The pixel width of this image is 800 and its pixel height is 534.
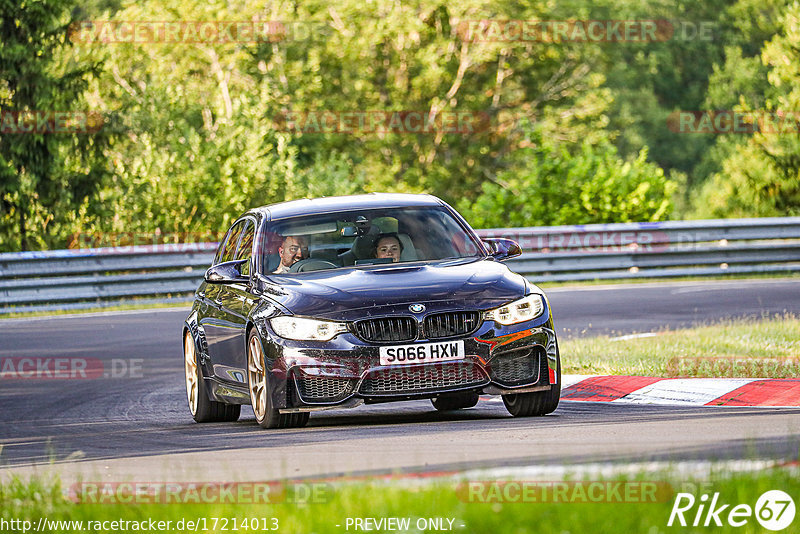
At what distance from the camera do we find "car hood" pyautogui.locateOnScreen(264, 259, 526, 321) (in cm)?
941

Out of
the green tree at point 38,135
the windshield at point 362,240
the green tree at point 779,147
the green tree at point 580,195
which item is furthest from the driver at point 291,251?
the green tree at point 779,147

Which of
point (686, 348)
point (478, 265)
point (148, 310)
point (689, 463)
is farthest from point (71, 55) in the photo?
point (689, 463)

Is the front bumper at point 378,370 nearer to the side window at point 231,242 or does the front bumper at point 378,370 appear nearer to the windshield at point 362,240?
the windshield at point 362,240

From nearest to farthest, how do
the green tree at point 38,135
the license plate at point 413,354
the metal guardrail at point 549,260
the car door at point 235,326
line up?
1. the license plate at point 413,354
2. the car door at point 235,326
3. the metal guardrail at point 549,260
4. the green tree at point 38,135

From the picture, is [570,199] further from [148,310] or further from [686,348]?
[686,348]

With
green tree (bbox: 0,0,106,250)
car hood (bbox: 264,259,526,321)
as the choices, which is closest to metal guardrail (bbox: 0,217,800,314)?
green tree (bbox: 0,0,106,250)

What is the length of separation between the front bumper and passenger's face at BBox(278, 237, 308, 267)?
1107 mm

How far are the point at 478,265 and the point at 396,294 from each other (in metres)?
0.98

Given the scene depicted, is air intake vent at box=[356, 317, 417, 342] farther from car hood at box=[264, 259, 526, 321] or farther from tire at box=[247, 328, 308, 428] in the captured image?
tire at box=[247, 328, 308, 428]

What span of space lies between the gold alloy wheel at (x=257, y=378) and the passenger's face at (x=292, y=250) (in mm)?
857

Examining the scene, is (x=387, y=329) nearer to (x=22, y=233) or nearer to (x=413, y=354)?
(x=413, y=354)

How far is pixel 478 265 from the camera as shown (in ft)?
33.6

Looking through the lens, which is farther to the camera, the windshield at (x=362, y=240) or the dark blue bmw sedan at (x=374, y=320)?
the windshield at (x=362, y=240)

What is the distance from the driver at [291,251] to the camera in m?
10.6
